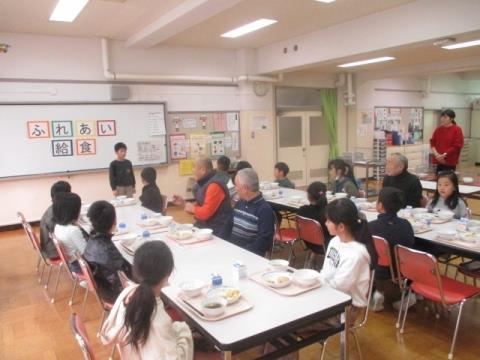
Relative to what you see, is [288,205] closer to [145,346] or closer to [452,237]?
[452,237]

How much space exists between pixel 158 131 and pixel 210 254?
190 inches

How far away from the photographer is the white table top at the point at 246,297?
5.29 feet

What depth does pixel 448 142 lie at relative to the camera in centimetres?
598

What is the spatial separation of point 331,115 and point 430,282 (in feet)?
24.5

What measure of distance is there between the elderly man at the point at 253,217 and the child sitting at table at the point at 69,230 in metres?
1.29

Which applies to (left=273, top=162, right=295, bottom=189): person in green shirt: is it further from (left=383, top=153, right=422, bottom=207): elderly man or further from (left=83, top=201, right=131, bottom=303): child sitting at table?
(left=83, top=201, right=131, bottom=303): child sitting at table

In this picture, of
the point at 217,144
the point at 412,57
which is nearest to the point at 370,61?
the point at 412,57

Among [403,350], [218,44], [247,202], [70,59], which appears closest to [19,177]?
[70,59]

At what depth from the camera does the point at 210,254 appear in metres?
2.61

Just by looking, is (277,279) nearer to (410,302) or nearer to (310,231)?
(310,231)

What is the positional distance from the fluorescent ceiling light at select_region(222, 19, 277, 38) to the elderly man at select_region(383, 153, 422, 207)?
283cm

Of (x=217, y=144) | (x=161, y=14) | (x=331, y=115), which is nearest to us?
(x=161, y=14)

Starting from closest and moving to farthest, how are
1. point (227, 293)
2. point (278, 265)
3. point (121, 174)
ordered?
1. point (227, 293)
2. point (278, 265)
3. point (121, 174)

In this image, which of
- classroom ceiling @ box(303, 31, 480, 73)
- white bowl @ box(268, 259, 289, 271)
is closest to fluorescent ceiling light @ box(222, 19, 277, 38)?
classroom ceiling @ box(303, 31, 480, 73)
